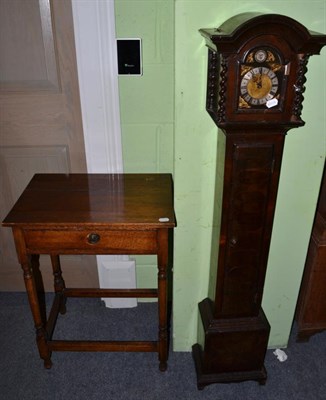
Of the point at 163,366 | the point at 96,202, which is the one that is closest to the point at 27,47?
the point at 96,202

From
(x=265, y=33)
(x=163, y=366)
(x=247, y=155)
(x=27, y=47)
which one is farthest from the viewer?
(x=163, y=366)

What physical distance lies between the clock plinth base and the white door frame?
2.73 feet

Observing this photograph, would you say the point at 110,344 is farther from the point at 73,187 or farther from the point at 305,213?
the point at 305,213

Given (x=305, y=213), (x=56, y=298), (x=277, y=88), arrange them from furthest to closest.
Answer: (x=56, y=298) → (x=305, y=213) → (x=277, y=88)

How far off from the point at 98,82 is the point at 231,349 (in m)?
1.30

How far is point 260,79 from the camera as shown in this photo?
1.36 m

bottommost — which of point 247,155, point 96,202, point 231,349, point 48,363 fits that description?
point 48,363

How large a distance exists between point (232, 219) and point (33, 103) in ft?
3.56

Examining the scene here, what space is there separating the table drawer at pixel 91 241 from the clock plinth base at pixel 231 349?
439mm

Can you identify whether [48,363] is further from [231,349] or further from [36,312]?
[231,349]

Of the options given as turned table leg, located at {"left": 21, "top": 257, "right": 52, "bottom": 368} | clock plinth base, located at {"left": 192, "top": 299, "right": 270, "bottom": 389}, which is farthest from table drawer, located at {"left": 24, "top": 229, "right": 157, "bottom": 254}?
clock plinth base, located at {"left": 192, "top": 299, "right": 270, "bottom": 389}

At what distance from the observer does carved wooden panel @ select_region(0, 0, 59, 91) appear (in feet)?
6.02

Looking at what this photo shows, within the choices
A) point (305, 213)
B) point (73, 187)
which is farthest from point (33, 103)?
point (305, 213)

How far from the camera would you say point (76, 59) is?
1.89 meters
